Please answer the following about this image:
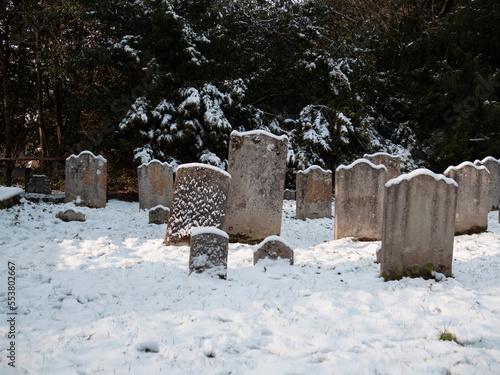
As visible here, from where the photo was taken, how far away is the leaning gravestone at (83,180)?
1055cm

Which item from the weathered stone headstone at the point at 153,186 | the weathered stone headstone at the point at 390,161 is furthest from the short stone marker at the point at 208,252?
the weathered stone headstone at the point at 153,186

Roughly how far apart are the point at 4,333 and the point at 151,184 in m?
8.08

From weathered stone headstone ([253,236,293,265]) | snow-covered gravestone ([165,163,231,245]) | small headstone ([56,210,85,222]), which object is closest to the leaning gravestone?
small headstone ([56,210,85,222])

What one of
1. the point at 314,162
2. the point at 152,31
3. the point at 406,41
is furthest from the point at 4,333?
the point at 406,41

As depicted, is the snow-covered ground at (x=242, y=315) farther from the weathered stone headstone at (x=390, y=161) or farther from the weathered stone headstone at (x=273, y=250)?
the weathered stone headstone at (x=390, y=161)

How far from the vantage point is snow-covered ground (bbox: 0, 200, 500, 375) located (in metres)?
2.46

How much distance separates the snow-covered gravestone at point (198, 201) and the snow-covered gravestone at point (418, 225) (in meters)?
2.69

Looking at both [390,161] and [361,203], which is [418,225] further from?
[390,161]

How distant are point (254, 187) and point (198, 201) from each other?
118cm

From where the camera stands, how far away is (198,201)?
5.95m

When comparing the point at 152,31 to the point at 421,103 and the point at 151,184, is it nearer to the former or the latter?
the point at 151,184

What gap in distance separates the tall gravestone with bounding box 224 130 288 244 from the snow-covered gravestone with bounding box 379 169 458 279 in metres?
2.69

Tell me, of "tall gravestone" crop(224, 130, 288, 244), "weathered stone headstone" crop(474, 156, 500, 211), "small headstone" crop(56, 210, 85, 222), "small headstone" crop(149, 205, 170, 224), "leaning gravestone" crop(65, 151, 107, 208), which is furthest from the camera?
"leaning gravestone" crop(65, 151, 107, 208)

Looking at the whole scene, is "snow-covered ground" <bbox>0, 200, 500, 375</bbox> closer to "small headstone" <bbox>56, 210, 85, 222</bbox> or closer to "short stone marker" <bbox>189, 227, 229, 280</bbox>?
"short stone marker" <bbox>189, 227, 229, 280</bbox>
